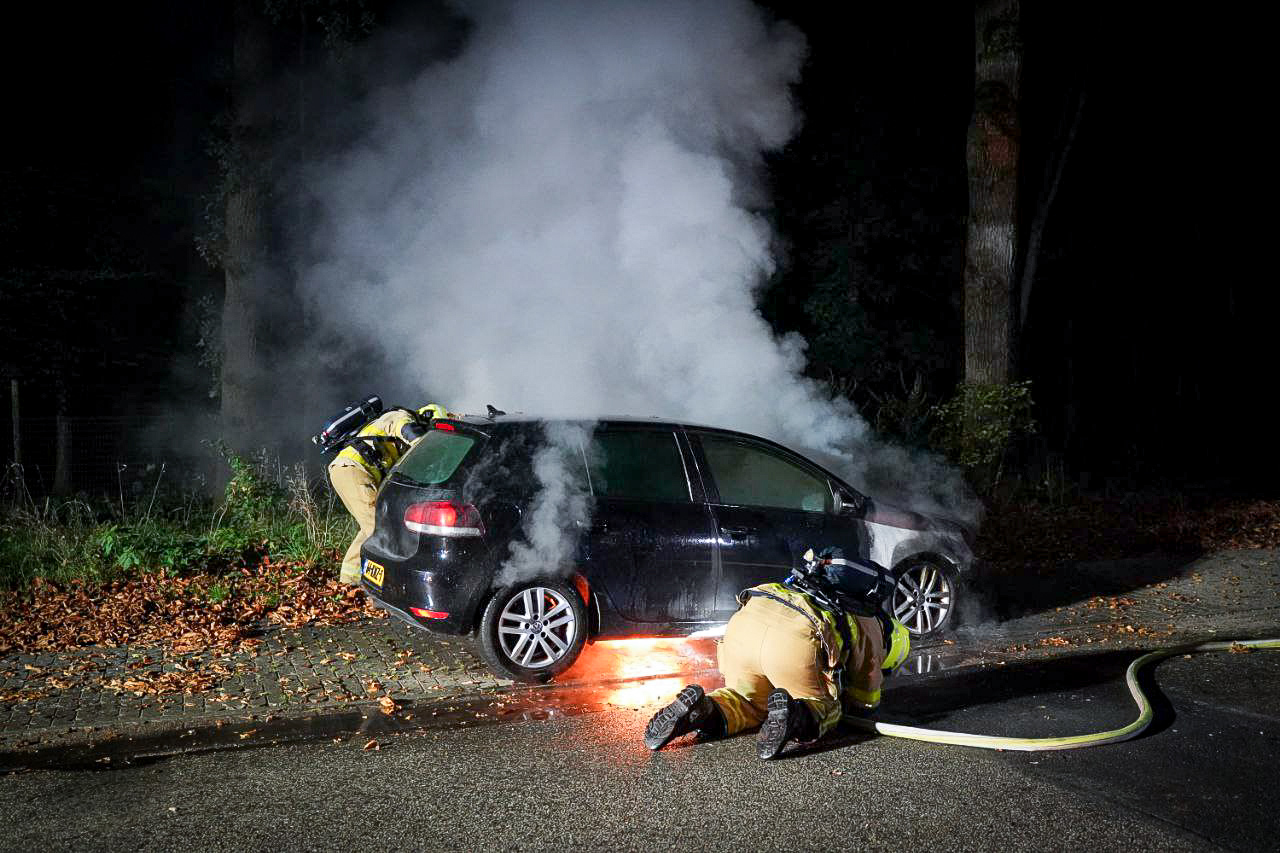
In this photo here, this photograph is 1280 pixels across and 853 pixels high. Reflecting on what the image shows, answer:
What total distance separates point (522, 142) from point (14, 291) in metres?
9.45

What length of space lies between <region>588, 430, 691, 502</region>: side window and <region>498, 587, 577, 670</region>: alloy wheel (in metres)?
0.72

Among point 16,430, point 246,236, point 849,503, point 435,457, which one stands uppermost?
point 246,236

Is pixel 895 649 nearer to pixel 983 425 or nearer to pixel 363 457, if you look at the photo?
pixel 363 457

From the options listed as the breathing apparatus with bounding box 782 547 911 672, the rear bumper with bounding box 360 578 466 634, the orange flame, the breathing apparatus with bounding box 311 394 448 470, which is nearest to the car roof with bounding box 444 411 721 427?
the breathing apparatus with bounding box 311 394 448 470

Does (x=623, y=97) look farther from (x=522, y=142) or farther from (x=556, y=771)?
(x=556, y=771)

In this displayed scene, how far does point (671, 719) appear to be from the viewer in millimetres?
5016

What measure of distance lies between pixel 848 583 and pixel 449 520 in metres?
2.33

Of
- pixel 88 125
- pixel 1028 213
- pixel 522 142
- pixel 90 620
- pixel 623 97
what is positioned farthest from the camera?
pixel 1028 213

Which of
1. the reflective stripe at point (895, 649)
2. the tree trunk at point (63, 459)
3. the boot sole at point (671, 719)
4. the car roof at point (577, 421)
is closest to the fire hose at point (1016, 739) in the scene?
the reflective stripe at point (895, 649)

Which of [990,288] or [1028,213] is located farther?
[1028,213]

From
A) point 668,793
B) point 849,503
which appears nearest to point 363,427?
point 849,503

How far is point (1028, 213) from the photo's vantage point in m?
19.6

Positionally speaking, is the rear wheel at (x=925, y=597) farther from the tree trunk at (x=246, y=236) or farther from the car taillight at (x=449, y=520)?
the tree trunk at (x=246, y=236)

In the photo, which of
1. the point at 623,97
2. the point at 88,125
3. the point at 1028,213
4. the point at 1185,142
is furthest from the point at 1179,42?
the point at 88,125
